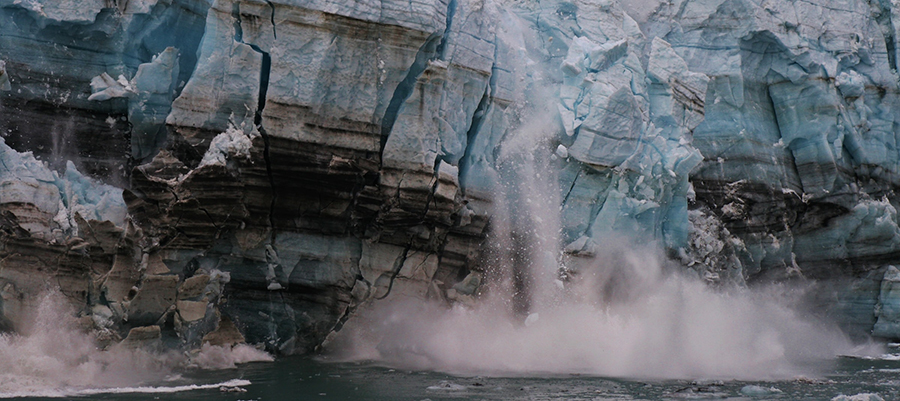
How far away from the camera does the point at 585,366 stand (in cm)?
1092

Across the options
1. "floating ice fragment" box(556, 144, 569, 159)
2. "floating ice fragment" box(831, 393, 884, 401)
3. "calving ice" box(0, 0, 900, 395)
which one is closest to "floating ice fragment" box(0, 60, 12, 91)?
"calving ice" box(0, 0, 900, 395)

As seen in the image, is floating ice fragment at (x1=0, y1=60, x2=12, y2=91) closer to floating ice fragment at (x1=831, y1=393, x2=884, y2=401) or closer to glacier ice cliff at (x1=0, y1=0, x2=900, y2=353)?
glacier ice cliff at (x1=0, y1=0, x2=900, y2=353)

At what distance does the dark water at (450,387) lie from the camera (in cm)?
788

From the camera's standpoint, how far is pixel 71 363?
846cm

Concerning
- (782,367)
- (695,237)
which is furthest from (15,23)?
(782,367)

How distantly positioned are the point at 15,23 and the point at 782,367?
36.6 feet

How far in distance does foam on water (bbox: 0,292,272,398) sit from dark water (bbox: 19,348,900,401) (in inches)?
11.4

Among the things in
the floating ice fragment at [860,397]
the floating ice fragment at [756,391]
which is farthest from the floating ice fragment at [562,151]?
the floating ice fragment at [860,397]

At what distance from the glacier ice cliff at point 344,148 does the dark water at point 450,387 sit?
1.08m

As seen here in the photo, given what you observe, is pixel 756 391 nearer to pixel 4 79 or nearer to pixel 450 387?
pixel 450 387

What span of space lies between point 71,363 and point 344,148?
13.0 ft

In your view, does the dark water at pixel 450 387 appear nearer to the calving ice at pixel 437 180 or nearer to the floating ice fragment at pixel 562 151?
the calving ice at pixel 437 180

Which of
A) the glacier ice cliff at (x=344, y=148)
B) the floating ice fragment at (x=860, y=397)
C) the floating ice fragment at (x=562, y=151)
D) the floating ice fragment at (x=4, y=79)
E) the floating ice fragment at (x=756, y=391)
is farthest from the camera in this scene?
the floating ice fragment at (x=562, y=151)

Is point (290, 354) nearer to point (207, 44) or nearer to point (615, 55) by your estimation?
point (207, 44)
